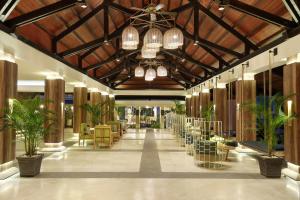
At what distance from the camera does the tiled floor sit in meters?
5.37

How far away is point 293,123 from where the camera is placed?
6.93 m

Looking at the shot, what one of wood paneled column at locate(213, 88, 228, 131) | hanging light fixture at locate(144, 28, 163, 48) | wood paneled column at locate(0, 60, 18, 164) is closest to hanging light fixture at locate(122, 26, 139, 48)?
hanging light fixture at locate(144, 28, 163, 48)

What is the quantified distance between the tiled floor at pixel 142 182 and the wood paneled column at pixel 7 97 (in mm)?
614

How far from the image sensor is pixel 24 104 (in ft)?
22.5

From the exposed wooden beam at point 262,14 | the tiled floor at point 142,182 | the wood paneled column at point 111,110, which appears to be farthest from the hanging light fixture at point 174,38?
the wood paneled column at point 111,110

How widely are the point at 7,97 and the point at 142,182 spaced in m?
3.57

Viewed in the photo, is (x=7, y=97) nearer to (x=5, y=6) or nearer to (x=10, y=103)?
(x=10, y=103)

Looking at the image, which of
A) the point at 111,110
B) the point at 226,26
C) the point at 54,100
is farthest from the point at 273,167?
the point at 111,110

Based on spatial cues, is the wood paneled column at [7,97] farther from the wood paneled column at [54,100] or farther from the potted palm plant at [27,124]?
the wood paneled column at [54,100]

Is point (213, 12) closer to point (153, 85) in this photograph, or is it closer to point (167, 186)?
point (167, 186)

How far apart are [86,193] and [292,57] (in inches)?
210

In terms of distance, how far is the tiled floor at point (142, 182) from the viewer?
5371 millimetres

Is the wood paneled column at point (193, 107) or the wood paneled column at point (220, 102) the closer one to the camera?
the wood paneled column at point (220, 102)

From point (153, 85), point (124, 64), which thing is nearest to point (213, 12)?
point (124, 64)
